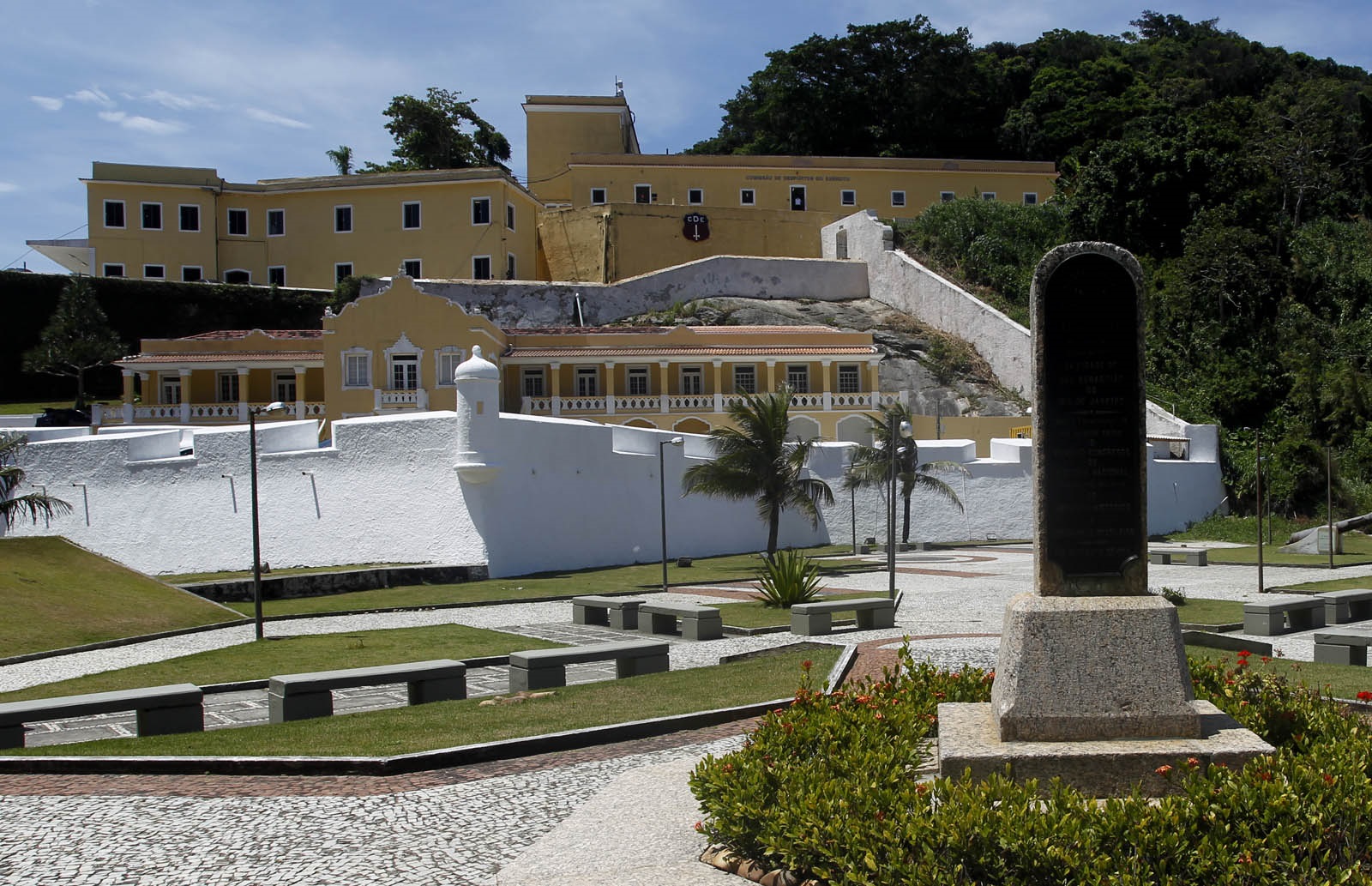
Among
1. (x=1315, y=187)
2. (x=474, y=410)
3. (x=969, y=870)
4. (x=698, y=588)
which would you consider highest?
(x=1315, y=187)

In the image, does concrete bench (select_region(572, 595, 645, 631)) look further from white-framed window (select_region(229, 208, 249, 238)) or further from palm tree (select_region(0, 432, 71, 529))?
white-framed window (select_region(229, 208, 249, 238))

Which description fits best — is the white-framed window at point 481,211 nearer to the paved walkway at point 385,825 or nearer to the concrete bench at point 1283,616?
the concrete bench at point 1283,616

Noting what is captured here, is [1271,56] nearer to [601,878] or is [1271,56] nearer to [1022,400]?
[1022,400]

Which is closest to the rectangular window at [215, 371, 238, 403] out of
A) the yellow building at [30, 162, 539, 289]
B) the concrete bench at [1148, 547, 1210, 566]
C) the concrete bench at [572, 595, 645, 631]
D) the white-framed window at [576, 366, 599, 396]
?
the yellow building at [30, 162, 539, 289]

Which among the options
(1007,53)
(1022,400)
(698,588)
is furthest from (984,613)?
(1007,53)

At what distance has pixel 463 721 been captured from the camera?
974 centimetres

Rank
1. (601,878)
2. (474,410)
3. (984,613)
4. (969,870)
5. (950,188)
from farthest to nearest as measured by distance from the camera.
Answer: (950,188) → (474,410) → (984,613) → (601,878) → (969,870)

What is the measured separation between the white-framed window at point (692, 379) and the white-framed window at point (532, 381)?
4.94 meters

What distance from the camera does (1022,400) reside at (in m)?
44.8

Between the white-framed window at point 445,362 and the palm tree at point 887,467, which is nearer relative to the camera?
the palm tree at point 887,467

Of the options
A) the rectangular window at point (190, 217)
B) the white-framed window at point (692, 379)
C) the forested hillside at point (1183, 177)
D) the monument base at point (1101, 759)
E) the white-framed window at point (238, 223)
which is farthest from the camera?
the white-framed window at point (238, 223)

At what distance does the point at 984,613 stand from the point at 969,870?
12993mm

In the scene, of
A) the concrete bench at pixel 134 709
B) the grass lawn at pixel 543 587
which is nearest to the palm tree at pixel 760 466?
the grass lawn at pixel 543 587

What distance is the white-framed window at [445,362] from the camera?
41.3 m
